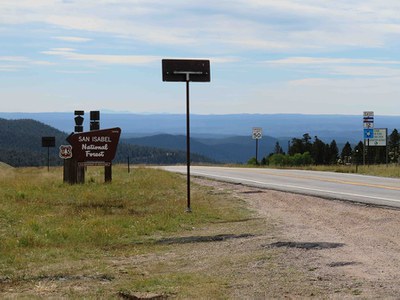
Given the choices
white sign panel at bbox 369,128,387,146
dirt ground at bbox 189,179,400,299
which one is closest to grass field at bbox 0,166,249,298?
dirt ground at bbox 189,179,400,299

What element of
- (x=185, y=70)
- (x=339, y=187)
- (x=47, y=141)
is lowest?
(x=339, y=187)

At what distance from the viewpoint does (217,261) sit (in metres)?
9.67

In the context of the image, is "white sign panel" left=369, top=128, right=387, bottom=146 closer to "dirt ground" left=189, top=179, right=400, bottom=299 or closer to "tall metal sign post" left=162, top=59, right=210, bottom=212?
"dirt ground" left=189, top=179, right=400, bottom=299

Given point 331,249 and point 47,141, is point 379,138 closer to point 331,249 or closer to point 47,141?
point 47,141

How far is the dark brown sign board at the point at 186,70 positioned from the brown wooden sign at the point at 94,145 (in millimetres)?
11879

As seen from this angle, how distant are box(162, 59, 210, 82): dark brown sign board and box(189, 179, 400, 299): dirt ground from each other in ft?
12.0

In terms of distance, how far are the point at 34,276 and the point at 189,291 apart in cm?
262

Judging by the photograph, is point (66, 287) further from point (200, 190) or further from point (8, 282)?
point (200, 190)

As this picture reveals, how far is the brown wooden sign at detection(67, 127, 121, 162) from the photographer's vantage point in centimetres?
2683

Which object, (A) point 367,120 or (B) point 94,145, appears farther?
(A) point 367,120

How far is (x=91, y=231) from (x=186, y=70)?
4721 millimetres

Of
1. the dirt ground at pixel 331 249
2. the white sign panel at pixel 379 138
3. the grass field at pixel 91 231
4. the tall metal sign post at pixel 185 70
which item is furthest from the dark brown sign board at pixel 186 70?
the white sign panel at pixel 379 138

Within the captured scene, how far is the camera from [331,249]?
995 cm

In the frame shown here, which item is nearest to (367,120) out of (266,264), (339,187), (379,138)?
(379,138)
